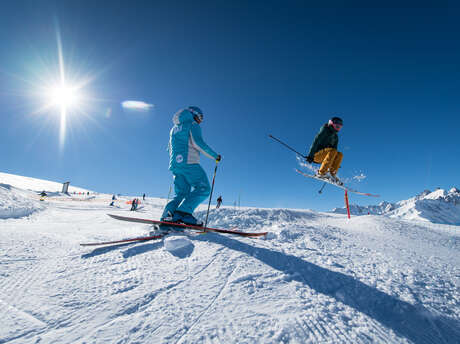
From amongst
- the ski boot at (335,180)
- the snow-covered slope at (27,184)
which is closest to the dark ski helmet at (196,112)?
the ski boot at (335,180)

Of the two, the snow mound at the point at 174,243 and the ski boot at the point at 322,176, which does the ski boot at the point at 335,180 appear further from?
the snow mound at the point at 174,243

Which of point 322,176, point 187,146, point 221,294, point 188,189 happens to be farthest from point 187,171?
point 322,176

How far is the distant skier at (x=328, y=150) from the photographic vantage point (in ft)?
22.7

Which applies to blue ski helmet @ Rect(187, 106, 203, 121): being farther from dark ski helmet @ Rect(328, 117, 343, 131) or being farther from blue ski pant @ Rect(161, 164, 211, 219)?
dark ski helmet @ Rect(328, 117, 343, 131)

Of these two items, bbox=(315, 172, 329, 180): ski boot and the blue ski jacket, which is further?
bbox=(315, 172, 329, 180): ski boot

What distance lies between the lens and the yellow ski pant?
689 cm

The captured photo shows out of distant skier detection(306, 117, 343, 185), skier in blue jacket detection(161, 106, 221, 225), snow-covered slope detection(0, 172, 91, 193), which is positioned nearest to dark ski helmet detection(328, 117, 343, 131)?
distant skier detection(306, 117, 343, 185)

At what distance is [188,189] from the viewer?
4305 mm

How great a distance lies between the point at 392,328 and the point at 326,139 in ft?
21.8

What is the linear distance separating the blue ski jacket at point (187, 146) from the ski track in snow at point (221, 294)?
1.89 metres

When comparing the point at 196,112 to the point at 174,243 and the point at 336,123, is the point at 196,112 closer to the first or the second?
the point at 174,243

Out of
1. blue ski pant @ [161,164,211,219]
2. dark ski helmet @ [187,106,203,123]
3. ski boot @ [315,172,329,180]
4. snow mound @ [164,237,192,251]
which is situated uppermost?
dark ski helmet @ [187,106,203,123]

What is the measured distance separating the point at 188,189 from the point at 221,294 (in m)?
2.92

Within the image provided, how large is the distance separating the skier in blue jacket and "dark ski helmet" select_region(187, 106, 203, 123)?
0.16m
